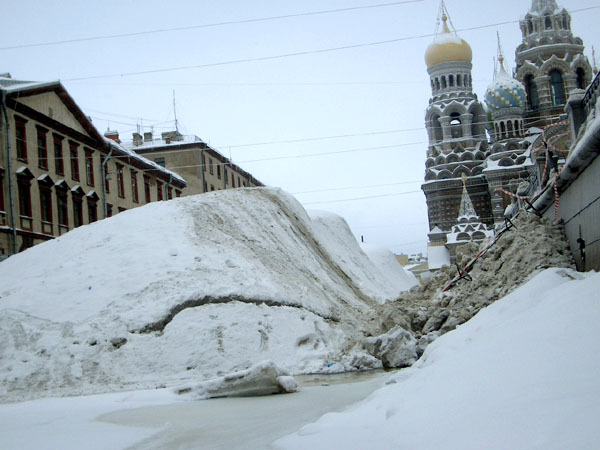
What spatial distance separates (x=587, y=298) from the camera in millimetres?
6445

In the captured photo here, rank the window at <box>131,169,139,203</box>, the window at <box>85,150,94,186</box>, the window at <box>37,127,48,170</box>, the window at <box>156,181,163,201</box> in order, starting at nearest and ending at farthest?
1. the window at <box>37,127,48,170</box>
2. the window at <box>85,150,94,186</box>
3. the window at <box>131,169,139,203</box>
4. the window at <box>156,181,163,201</box>

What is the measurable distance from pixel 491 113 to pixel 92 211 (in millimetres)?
49756

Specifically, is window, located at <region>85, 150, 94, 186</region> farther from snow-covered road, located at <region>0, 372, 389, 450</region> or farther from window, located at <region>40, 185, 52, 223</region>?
snow-covered road, located at <region>0, 372, 389, 450</region>

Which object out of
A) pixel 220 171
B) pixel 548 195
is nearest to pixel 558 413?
pixel 548 195

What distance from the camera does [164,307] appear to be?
15289 millimetres

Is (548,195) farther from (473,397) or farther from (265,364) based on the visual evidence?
(473,397)

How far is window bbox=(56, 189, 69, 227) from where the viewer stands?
3128cm

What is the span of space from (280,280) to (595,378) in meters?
13.9

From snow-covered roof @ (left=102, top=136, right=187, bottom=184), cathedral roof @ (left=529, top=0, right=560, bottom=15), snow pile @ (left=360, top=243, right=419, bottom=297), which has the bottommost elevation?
snow pile @ (left=360, top=243, right=419, bottom=297)

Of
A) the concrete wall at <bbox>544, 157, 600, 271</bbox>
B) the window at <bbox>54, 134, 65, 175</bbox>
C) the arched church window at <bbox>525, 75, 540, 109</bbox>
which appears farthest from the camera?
the arched church window at <bbox>525, 75, 540, 109</bbox>

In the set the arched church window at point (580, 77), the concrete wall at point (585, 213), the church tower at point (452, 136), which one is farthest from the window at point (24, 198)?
the arched church window at point (580, 77)

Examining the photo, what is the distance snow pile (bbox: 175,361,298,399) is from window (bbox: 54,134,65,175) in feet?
73.1

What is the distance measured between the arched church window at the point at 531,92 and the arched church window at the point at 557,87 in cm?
174

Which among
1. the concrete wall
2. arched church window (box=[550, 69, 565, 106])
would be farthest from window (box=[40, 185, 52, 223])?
arched church window (box=[550, 69, 565, 106])
